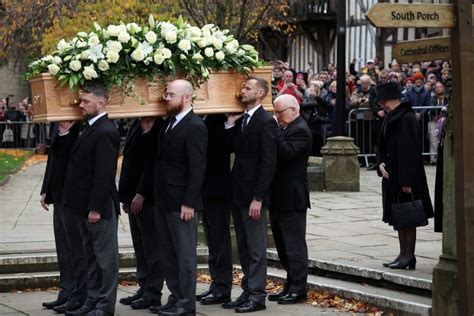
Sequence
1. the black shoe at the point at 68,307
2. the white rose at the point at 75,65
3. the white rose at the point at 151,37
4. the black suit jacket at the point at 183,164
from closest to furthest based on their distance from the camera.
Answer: the black suit jacket at the point at 183,164
the white rose at the point at 75,65
the white rose at the point at 151,37
the black shoe at the point at 68,307

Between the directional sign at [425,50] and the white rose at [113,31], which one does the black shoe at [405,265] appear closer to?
the directional sign at [425,50]

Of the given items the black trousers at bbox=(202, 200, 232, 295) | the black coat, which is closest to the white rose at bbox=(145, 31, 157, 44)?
the black trousers at bbox=(202, 200, 232, 295)

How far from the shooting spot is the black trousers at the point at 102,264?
1030 cm

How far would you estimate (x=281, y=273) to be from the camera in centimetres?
1248

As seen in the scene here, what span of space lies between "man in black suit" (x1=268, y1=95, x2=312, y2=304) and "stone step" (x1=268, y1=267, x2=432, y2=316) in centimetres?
40

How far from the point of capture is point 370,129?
23531 millimetres

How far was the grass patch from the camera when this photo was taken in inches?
990

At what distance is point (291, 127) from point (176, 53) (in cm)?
138

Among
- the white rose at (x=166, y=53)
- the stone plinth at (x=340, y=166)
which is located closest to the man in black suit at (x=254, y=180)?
the white rose at (x=166, y=53)

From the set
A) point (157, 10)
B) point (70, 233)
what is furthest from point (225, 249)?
point (157, 10)

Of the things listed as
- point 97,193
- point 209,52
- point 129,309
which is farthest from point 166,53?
point 129,309

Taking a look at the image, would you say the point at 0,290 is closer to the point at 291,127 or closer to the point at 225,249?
the point at 225,249

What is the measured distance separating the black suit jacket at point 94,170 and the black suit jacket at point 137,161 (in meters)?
0.62

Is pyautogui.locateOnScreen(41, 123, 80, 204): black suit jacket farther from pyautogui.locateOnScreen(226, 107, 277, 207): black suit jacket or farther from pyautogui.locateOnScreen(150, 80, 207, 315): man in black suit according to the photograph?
pyautogui.locateOnScreen(226, 107, 277, 207): black suit jacket
